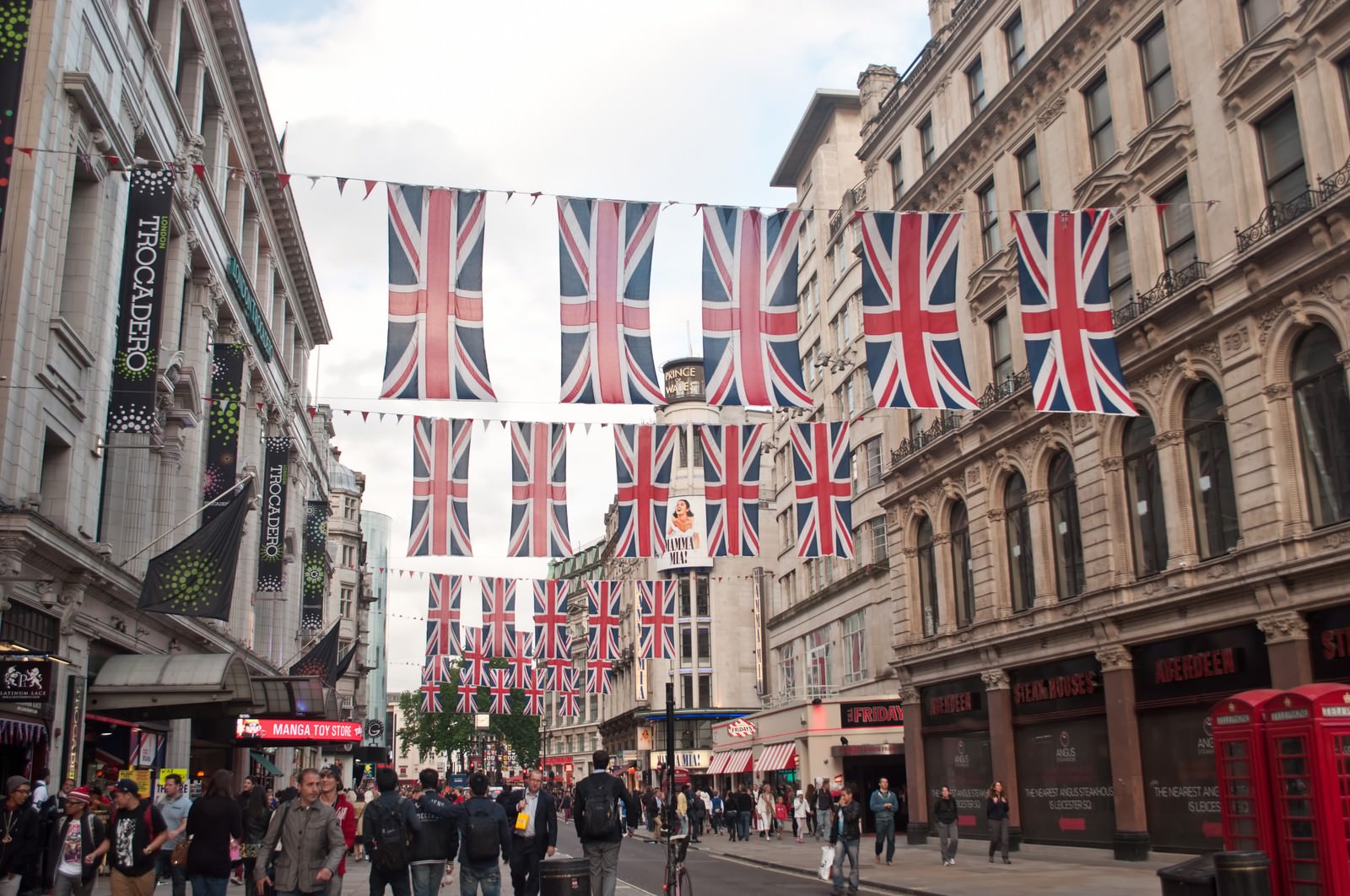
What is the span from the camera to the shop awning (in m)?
49.2

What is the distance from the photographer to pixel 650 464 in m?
32.8

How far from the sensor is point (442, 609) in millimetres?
43156

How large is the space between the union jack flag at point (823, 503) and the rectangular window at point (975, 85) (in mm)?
10455

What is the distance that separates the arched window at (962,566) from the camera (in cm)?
3375

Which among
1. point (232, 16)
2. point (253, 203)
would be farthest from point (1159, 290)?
point (253, 203)

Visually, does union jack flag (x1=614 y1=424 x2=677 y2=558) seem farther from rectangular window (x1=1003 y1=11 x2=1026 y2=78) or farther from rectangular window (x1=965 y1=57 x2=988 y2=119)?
rectangular window (x1=1003 y1=11 x2=1026 y2=78)

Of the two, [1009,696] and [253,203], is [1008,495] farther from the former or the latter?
[253,203]

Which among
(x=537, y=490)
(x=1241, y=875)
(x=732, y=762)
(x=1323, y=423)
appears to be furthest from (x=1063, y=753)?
(x=732, y=762)

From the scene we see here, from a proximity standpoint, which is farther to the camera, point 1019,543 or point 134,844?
point 1019,543

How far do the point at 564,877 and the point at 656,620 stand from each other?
3974 centimetres

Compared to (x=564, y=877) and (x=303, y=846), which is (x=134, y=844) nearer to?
(x=303, y=846)

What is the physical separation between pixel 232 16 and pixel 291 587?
2724cm

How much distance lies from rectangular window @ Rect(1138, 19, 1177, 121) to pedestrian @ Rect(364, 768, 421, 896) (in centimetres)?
2133

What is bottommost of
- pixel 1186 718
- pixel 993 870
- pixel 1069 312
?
pixel 993 870
